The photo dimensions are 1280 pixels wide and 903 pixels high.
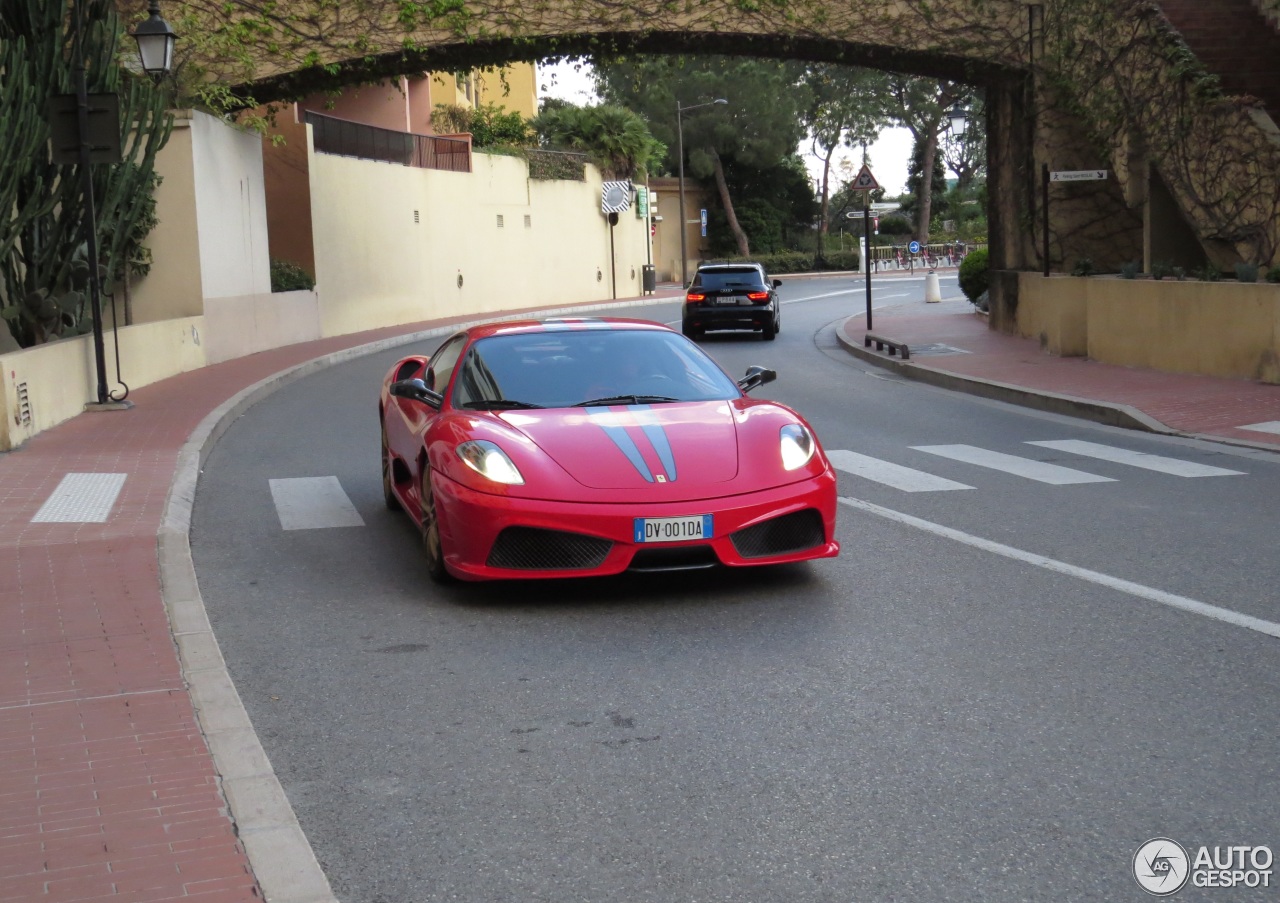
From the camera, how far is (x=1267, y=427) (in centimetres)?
1353

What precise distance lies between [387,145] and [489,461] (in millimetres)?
30717

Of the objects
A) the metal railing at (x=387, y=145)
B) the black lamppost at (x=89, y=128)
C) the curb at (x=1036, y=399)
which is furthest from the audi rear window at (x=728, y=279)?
the black lamppost at (x=89, y=128)

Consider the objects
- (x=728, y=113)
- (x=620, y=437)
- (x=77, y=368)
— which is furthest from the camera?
(x=728, y=113)

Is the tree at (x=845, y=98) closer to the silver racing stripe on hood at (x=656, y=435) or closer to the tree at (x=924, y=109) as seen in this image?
the tree at (x=924, y=109)

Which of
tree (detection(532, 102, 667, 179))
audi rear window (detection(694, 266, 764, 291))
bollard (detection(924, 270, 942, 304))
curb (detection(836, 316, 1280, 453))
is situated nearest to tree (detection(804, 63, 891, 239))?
tree (detection(532, 102, 667, 179))

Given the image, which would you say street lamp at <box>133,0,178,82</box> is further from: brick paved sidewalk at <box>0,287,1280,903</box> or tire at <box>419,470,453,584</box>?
tire at <box>419,470,453,584</box>

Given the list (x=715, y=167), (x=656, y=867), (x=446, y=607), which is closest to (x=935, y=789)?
(x=656, y=867)

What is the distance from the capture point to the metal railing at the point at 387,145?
108ft

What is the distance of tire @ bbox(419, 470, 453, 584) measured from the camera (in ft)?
24.8

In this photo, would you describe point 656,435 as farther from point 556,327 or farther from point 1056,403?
point 1056,403

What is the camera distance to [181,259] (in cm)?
2269

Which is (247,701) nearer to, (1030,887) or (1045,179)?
(1030,887)

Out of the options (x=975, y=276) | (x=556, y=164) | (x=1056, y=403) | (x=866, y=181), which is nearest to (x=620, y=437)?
(x=1056, y=403)

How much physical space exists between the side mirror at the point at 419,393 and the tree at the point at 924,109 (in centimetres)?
7222
